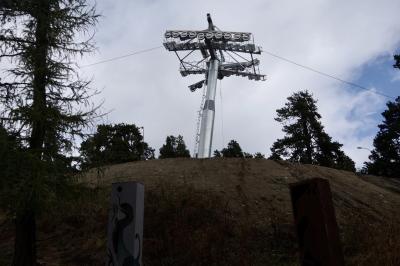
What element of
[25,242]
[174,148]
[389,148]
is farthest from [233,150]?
[25,242]

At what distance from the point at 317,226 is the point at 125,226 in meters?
2.24

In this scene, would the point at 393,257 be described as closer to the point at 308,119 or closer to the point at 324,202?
the point at 324,202

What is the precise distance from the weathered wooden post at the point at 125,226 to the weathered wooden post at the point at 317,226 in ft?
6.12

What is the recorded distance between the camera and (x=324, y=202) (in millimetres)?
3016

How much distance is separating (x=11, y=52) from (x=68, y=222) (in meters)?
6.22

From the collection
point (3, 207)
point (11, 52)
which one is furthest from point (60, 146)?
point (11, 52)

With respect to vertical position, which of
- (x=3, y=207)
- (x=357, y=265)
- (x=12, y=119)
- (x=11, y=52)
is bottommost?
(x=357, y=265)

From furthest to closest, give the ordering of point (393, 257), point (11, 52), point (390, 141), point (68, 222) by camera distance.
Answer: point (390, 141) → point (68, 222) → point (11, 52) → point (393, 257)

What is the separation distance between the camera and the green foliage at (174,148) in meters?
48.9

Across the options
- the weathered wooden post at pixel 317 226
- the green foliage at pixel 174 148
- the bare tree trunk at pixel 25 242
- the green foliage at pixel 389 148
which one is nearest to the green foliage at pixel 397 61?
the green foliage at pixel 389 148

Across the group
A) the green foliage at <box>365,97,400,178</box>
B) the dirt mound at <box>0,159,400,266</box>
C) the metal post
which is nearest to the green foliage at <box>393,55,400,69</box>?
the green foliage at <box>365,97,400,178</box>

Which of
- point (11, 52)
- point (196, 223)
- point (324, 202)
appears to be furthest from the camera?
point (196, 223)

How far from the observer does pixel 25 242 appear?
1027 centimetres

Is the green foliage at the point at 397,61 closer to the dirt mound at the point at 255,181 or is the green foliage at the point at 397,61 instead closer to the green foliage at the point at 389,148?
the green foliage at the point at 389,148
